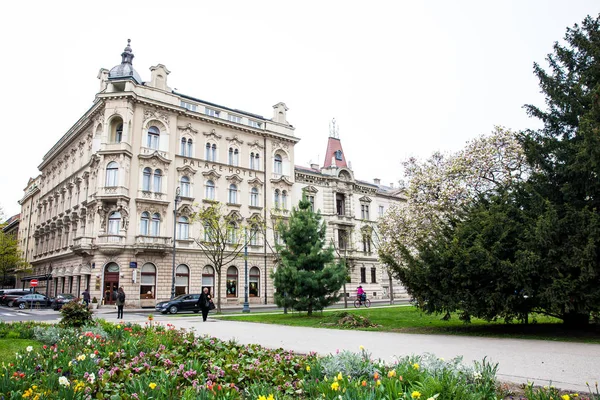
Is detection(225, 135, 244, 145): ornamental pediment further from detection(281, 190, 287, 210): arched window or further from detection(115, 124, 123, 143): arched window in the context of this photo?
detection(115, 124, 123, 143): arched window

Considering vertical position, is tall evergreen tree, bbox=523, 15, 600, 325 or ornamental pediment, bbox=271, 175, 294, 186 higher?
ornamental pediment, bbox=271, 175, 294, 186

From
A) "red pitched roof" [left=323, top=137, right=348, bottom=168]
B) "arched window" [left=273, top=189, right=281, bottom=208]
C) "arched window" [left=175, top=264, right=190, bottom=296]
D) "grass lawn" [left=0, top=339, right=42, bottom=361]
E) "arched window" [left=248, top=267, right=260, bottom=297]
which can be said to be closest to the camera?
"grass lawn" [left=0, top=339, right=42, bottom=361]

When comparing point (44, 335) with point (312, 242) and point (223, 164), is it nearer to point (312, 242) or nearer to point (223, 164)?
point (312, 242)

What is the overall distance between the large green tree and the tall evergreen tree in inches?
464

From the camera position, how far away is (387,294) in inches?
2242

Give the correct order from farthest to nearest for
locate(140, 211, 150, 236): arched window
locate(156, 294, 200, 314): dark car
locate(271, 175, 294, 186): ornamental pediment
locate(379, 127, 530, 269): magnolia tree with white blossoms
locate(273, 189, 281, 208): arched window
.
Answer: locate(271, 175, 294, 186): ornamental pediment
locate(273, 189, 281, 208): arched window
locate(140, 211, 150, 236): arched window
locate(156, 294, 200, 314): dark car
locate(379, 127, 530, 269): magnolia tree with white blossoms

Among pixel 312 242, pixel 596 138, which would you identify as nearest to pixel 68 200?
pixel 312 242

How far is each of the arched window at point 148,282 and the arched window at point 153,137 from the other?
35.1ft

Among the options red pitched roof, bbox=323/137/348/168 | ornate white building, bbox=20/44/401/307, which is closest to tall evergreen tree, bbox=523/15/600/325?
ornate white building, bbox=20/44/401/307

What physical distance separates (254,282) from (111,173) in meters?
16.9

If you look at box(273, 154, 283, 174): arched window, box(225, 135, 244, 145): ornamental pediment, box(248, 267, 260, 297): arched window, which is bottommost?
box(248, 267, 260, 297): arched window

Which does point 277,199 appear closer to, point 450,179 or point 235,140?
point 235,140

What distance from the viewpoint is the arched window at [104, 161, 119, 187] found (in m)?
37.2

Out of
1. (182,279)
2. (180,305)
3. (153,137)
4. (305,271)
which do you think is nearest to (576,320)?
(305,271)
